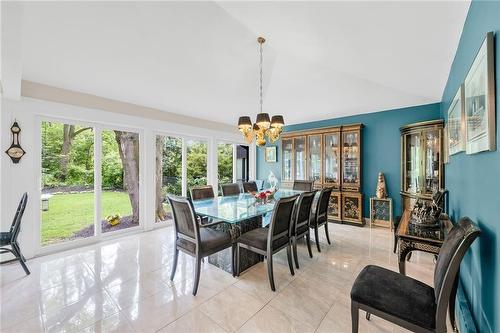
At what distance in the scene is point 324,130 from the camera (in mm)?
4840

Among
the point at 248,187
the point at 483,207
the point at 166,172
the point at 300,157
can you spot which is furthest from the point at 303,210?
the point at 166,172

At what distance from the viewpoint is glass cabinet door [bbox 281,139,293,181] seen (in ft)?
18.2

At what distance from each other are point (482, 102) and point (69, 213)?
4.95 m

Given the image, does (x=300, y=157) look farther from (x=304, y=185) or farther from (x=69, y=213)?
(x=69, y=213)

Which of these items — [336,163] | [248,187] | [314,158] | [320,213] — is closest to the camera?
[320,213]

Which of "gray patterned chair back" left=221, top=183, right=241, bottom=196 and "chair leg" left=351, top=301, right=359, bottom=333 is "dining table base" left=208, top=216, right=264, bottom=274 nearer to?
"gray patterned chair back" left=221, top=183, right=241, bottom=196

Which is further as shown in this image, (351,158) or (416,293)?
(351,158)

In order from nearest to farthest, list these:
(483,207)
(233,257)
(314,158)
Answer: (483,207) < (233,257) < (314,158)

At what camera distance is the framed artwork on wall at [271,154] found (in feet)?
20.2

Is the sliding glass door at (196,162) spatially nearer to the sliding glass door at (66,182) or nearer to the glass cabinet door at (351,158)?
→ the sliding glass door at (66,182)

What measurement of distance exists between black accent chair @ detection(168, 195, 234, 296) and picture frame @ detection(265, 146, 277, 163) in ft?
12.9

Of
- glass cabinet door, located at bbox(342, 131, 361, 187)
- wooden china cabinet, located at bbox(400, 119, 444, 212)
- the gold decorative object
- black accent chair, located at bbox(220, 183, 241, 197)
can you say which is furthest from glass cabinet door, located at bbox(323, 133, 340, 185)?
black accent chair, located at bbox(220, 183, 241, 197)

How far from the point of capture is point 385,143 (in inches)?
171

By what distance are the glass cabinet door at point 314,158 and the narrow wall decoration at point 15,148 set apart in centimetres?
510
